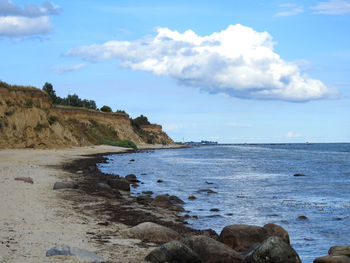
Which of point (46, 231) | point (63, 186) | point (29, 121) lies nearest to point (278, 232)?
point (46, 231)

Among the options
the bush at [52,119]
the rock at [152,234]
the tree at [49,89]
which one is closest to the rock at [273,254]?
the rock at [152,234]

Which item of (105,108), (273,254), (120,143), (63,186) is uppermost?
(105,108)

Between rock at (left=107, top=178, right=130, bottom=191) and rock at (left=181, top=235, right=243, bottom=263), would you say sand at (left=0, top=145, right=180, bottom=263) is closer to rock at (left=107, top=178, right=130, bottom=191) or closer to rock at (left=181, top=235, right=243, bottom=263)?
rock at (left=181, top=235, right=243, bottom=263)

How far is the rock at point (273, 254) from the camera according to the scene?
7863 millimetres

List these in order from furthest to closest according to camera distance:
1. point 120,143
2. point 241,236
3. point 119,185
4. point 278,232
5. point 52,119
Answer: point 120,143, point 52,119, point 119,185, point 278,232, point 241,236

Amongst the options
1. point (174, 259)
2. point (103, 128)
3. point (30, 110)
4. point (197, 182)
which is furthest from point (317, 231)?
point (103, 128)

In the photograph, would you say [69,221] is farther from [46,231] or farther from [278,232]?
[278,232]

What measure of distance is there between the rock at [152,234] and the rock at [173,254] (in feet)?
6.38

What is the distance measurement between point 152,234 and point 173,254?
7.84ft

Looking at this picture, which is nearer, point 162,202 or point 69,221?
point 69,221

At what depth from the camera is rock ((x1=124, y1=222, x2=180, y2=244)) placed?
10.5 m

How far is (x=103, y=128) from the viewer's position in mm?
112312

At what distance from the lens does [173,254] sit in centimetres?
834

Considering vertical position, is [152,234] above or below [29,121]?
below
